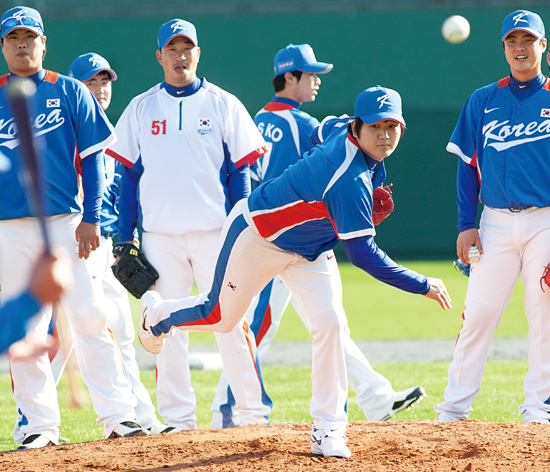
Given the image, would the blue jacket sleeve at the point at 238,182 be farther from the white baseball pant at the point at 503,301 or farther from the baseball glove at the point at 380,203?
the white baseball pant at the point at 503,301

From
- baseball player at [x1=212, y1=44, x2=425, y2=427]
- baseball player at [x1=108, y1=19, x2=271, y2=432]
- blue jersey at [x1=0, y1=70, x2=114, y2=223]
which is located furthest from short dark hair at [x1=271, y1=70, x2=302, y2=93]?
blue jersey at [x1=0, y1=70, x2=114, y2=223]

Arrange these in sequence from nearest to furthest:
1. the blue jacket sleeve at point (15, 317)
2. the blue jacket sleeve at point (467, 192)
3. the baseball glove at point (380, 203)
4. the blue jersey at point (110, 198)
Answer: the blue jacket sleeve at point (15, 317), the baseball glove at point (380, 203), the blue jacket sleeve at point (467, 192), the blue jersey at point (110, 198)

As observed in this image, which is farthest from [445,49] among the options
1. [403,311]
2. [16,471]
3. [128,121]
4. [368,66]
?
[16,471]

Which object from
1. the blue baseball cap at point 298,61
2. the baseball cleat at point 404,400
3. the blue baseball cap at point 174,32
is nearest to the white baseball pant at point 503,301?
the baseball cleat at point 404,400

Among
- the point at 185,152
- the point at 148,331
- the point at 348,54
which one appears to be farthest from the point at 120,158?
the point at 348,54

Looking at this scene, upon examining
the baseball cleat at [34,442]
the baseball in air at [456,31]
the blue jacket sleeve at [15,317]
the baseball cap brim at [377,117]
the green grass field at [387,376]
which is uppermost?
the baseball in air at [456,31]

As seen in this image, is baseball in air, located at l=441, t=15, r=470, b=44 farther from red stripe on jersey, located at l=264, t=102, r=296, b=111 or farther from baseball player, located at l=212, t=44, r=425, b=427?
red stripe on jersey, located at l=264, t=102, r=296, b=111

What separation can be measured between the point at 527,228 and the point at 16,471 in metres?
3.21

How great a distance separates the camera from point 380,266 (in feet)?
13.6

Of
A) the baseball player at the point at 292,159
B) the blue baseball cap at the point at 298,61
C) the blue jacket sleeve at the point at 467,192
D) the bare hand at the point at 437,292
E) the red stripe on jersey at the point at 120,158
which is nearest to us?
the bare hand at the point at 437,292

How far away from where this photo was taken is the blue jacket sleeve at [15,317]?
8.64ft

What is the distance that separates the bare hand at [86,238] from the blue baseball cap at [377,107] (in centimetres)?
179

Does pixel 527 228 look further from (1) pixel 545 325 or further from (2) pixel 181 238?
(2) pixel 181 238

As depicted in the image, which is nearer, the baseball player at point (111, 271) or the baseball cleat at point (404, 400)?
the baseball player at point (111, 271)
